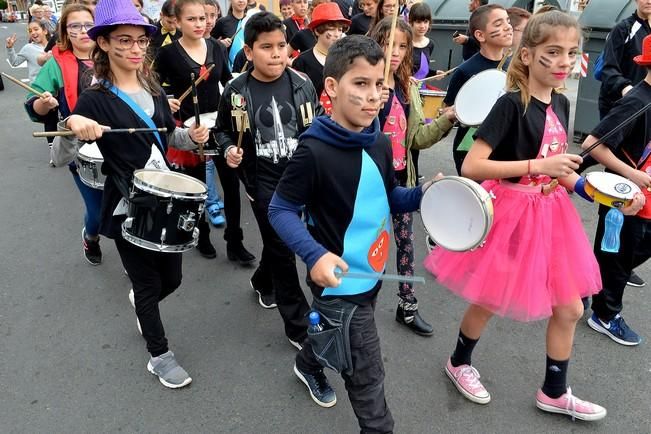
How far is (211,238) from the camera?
4.84 meters

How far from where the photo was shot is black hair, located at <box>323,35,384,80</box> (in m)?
2.02

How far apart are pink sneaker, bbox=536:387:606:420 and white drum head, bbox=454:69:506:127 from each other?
4.89 ft

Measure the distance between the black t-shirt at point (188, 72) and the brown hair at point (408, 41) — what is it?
1611mm

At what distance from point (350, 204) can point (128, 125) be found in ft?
4.17

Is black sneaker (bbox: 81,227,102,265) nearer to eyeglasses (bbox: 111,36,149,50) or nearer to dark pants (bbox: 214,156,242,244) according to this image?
dark pants (bbox: 214,156,242,244)

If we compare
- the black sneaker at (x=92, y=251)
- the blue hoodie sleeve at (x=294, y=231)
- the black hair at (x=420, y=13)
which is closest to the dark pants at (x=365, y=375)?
the blue hoodie sleeve at (x=294, y=231)

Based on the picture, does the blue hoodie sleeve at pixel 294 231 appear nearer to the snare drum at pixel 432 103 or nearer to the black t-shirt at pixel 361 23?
the snare drum at pixel 432 103

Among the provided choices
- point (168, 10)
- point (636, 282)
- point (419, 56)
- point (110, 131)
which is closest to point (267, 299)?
point (110, 131)

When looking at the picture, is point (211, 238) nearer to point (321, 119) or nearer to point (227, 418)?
point (227, 418)

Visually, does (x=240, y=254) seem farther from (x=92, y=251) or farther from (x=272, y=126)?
(x=272, y=126)

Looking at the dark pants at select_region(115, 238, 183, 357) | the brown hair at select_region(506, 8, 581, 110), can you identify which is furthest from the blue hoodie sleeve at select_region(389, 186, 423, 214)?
the dark pants at select_region(115, 238, 183, 357)

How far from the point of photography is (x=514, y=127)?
2.35 metres

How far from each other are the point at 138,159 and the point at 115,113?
0.25m

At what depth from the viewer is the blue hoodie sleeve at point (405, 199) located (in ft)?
7.15
